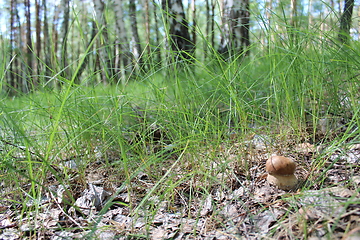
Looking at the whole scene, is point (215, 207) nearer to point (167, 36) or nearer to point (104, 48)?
point (167, 36)

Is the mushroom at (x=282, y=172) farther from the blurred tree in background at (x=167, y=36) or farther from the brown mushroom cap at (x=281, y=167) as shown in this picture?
the blurred tree in background at (x=167, y=36)

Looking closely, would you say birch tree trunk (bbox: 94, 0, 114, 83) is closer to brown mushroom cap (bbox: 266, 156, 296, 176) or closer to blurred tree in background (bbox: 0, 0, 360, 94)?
blurred tree in background (bbox: 0, 0, 360, 94)

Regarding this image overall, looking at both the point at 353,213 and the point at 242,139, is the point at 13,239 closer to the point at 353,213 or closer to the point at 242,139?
the point at 242,139

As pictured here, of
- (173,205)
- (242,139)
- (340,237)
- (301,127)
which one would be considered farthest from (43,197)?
(301,127)

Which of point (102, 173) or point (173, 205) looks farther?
point (102, 173)

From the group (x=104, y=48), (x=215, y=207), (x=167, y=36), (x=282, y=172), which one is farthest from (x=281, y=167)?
(x=104, y=48)

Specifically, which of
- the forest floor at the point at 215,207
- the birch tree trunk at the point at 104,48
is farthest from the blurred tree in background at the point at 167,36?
the forest floor at the point at 215,207

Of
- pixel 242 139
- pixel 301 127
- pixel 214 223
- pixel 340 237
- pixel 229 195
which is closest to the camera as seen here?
pixel 340 237
